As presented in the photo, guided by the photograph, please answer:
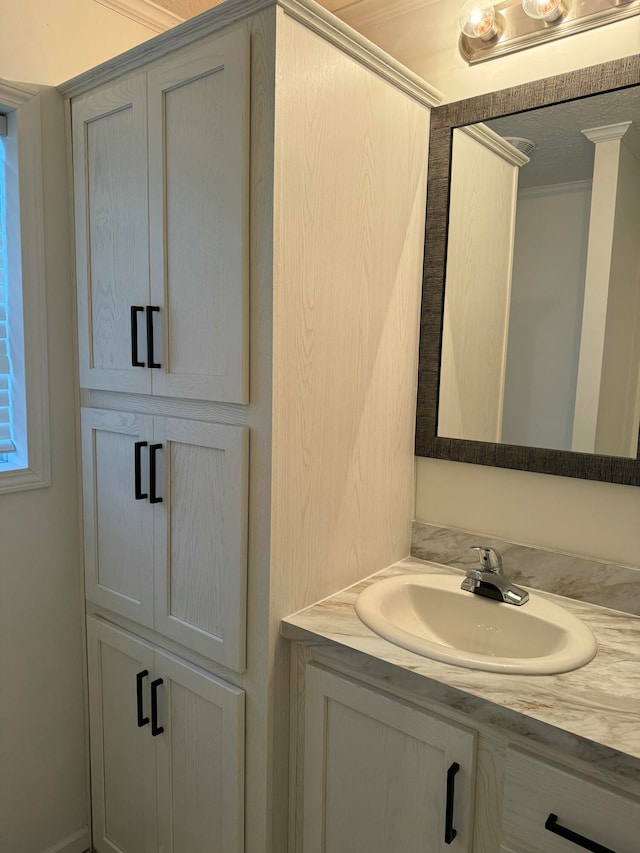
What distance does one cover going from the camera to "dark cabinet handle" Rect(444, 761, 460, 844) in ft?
3.68

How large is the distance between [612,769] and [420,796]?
41cm

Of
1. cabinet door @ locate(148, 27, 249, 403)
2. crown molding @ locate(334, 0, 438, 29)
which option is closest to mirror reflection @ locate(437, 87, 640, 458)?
crown molding @ locate(334, 0, 438, 29)

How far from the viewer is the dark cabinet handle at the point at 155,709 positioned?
1.57 meters

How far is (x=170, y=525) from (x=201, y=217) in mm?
716

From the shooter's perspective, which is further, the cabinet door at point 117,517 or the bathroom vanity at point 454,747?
the cabinet door at point 117,517

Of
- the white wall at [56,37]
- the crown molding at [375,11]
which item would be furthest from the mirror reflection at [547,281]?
the white wall at [56,37]

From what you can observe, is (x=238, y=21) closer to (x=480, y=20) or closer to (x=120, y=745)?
(x=480, y=20)

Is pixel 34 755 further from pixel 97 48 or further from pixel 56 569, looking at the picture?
pixel 97 48

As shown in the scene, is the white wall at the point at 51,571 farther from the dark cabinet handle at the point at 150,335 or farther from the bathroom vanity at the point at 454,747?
the bathroom vanity at the point at 454,747

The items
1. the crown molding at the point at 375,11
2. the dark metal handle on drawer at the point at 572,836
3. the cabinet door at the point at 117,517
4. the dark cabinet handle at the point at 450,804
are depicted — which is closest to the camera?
the dark metal handle on drawer at the point at 572,836

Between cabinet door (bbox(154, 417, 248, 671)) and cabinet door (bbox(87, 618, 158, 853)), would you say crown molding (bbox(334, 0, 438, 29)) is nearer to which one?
cabinet door (bbox(154, 417, 248, 671))

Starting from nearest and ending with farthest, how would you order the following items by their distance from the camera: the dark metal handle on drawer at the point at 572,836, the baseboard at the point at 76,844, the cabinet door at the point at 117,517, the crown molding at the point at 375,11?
the dark metal handle on drawer at the point at 572,836 → the cabinet door at the point at 117,517 → the crown molding at the point at 375,11 → the baseboard at the point at 76,844

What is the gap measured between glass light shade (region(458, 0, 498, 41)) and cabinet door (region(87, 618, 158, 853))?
69.0 inches

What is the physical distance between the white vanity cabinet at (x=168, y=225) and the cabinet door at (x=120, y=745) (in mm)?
731
